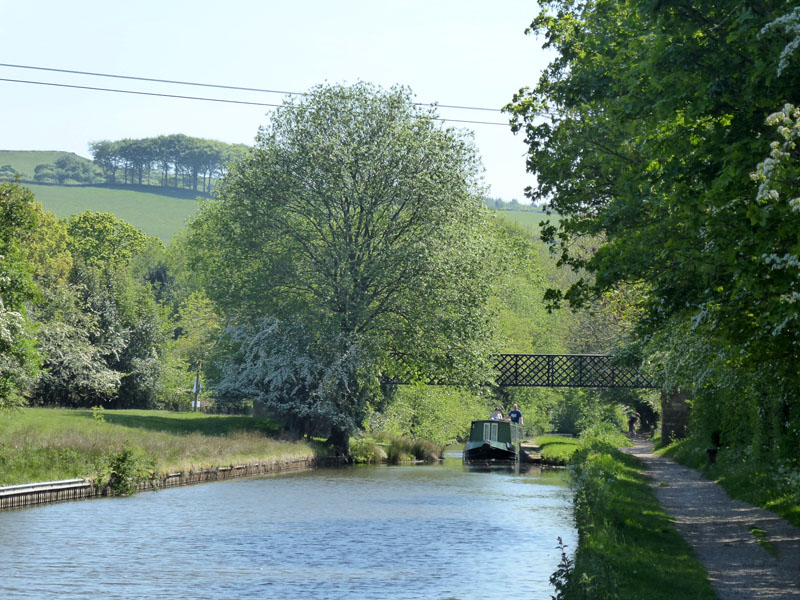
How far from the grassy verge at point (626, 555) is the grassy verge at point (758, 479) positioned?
2495mm

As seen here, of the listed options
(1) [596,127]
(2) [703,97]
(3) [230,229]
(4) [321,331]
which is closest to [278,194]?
(3) [230,229]

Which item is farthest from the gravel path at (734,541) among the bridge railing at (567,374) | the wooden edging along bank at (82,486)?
the bridge railing at (567,374)

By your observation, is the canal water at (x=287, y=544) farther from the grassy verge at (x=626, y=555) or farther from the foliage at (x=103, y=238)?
the foliage at (x=103, y=238)

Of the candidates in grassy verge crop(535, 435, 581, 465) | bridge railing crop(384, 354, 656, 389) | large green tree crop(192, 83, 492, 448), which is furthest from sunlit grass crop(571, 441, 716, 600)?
bridge railing crop(384, 354, 656, 389)

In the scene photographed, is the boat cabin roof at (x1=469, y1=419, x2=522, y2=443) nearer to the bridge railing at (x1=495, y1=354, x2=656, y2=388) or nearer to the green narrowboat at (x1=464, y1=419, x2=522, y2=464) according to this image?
the green narrowboat at (x1=464, y1=419, x2=522, y2=464)

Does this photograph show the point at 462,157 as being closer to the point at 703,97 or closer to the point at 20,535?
the point at 20,535

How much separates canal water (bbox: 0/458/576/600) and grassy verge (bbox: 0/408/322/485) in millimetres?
1822

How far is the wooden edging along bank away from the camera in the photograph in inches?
1083

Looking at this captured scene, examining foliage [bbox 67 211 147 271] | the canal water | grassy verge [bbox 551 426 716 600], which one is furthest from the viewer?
foliage [bbox 67 211 147 271]

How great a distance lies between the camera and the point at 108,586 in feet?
58.4

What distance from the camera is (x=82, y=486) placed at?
30547mm

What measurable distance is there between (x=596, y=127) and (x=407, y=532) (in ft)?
37.4

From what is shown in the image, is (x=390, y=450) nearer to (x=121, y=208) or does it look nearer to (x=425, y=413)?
(x=425, y=413)

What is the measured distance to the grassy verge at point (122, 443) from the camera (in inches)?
1224
